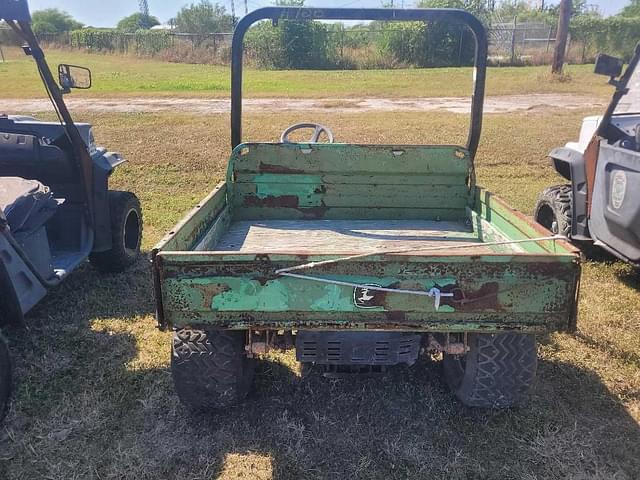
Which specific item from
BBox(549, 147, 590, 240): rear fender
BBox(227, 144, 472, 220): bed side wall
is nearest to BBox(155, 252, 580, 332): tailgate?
BBox(227, 144, 472, 220): bed side wall

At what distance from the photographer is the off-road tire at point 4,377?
276 cm

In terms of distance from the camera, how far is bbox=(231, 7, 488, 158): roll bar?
11.0ft

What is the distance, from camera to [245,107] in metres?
13.3

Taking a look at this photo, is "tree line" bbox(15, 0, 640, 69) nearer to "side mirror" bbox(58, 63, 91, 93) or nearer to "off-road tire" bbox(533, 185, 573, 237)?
"off-road tire" bbox(533, 185, 573, 237)

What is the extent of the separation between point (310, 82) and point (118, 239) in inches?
639

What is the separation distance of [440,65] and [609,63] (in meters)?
24.1

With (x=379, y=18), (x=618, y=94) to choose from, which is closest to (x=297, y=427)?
(x=379, y=18)

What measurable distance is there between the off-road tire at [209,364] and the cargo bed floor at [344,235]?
2.42 feet

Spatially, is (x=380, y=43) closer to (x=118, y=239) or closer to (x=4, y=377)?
(x=118, y=239)

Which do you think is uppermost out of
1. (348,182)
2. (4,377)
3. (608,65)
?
(608,65)

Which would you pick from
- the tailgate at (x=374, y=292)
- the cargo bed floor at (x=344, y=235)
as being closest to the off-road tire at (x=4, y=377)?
the tailgate at (x=374, y=292)

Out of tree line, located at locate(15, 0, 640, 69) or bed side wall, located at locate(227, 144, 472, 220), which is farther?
tree line, located at locate(15, 0, 640, 69)

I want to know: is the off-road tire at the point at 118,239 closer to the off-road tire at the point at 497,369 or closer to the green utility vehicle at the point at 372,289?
the green utility vehicle at the point at 372,289

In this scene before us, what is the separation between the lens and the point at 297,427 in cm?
285
